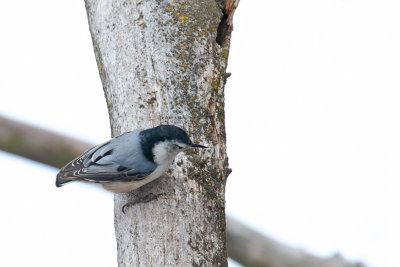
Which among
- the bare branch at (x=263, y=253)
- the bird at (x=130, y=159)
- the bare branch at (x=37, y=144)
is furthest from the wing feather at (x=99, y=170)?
the bare branch at (x=263, y=253)

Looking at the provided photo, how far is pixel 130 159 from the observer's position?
10.3 feet

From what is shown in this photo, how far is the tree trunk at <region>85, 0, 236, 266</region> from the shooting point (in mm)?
2670

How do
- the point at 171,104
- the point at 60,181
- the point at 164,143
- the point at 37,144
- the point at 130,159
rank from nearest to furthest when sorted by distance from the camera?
the point at 164,143, the point at 171,104, the point at 130,159, the point at 60,181, the point at 37,144

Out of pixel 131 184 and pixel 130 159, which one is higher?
pixel 130 159

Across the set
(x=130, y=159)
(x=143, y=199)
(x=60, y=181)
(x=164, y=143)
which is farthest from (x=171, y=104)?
(x=60, y=181)

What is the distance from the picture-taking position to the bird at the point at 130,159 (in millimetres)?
2857

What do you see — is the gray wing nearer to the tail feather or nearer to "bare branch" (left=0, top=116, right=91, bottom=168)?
the tail feather

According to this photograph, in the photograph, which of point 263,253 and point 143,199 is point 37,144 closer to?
point 143,199

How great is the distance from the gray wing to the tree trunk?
0.10 metres

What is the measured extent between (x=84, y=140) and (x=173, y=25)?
1.46m

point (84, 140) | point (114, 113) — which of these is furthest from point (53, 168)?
point (114, 113)

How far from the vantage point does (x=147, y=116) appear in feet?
10.1

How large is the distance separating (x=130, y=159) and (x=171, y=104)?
1.35 ft

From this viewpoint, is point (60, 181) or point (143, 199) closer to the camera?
point (143, 199)
